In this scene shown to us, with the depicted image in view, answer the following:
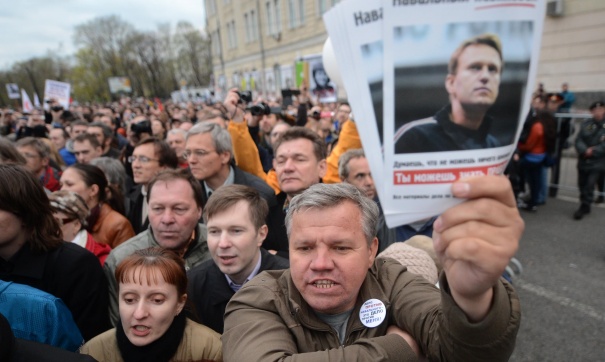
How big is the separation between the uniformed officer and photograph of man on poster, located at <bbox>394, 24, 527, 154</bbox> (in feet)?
21.7

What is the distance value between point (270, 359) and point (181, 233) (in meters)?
1.47

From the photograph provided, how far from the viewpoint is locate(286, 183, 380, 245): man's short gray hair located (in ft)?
4.49

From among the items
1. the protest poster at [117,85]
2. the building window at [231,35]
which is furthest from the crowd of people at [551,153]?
the protest poster at [117,85]

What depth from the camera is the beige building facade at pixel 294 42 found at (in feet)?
36.1

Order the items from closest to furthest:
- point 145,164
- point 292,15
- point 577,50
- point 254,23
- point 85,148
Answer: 1. point 145,164
2. point 85,148
3. point 577,50
4. point 292,15
5. point 254,23

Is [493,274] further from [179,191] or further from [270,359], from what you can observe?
[179,191]

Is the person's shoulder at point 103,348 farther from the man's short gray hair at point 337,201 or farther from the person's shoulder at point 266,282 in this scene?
the man's short gray hair at point 337,201

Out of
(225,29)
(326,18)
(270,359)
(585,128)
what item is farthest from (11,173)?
(225,29)

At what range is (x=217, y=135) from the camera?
3.39m

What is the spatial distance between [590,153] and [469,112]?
263 inches

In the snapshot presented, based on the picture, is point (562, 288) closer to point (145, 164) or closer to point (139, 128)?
point (145, 164)

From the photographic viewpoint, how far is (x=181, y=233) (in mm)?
2461

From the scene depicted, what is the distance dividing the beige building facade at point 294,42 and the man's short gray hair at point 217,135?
36.8ft

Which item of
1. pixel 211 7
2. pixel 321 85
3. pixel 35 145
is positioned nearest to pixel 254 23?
pixel 211 7
